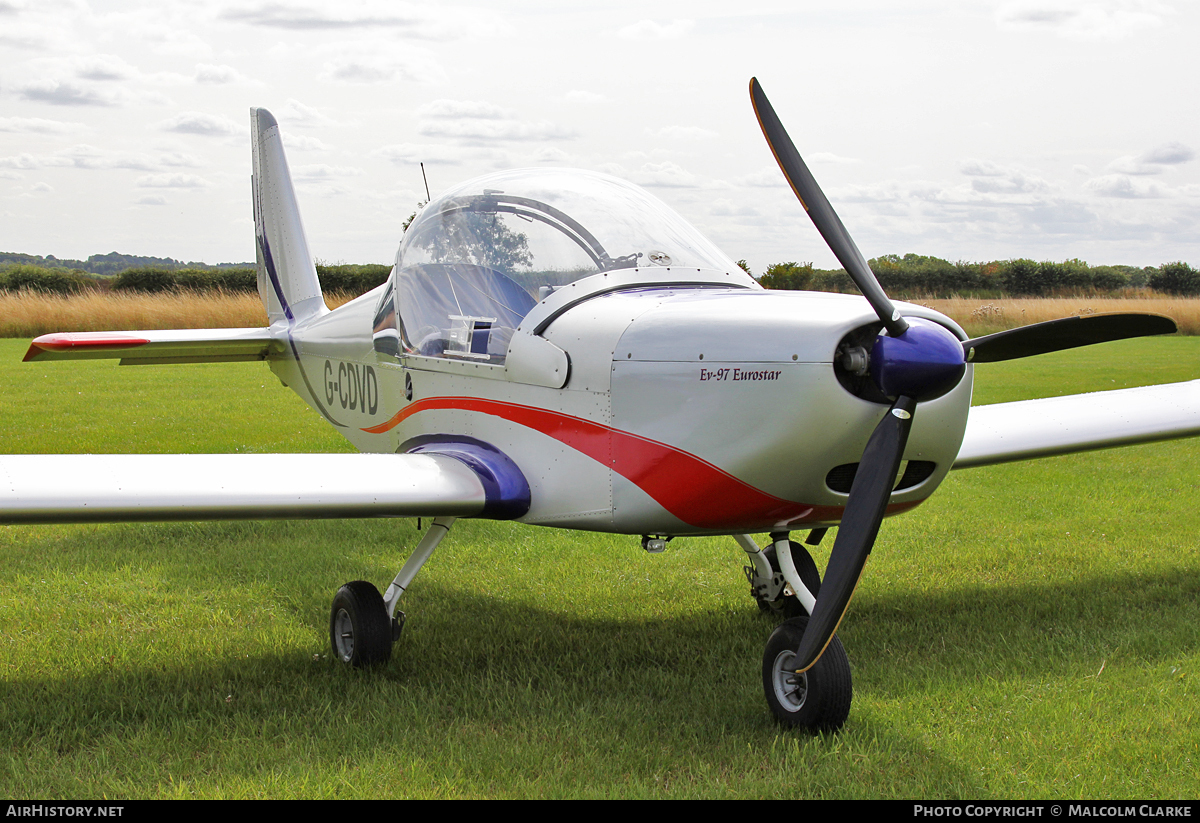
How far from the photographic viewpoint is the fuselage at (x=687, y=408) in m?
3.74

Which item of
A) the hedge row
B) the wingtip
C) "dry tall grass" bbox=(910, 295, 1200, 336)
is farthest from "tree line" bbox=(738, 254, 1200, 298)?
the wingtip

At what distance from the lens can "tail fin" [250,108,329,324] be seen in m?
8.76

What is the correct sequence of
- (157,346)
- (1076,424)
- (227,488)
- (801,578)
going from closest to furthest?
(227,488) → (801,578) → (1076,424) → (157,346)

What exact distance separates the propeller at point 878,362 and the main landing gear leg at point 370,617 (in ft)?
6.82

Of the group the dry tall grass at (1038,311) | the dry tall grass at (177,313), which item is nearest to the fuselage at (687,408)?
the dry tall grass at (177,313)

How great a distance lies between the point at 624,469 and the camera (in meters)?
4.20

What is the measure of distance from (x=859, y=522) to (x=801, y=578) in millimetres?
1697

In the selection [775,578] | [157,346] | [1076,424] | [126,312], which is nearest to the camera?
[775,578]

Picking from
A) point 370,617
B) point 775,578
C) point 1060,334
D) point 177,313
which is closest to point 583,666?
point 370,617

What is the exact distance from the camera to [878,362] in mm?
3596

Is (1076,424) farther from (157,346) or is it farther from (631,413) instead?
(157,346)

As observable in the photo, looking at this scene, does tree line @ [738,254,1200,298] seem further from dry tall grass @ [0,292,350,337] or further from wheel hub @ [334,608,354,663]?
wheel hub @ [334,608,354,663]
